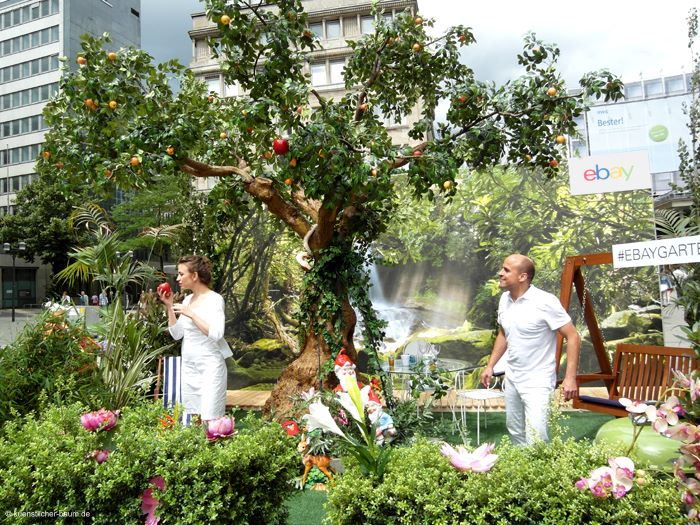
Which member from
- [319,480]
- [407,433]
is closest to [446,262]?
[407,433]

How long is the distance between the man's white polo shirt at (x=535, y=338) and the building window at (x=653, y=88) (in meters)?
47.4

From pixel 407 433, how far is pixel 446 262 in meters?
4.61

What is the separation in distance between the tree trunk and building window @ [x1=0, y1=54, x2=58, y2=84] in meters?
47.2

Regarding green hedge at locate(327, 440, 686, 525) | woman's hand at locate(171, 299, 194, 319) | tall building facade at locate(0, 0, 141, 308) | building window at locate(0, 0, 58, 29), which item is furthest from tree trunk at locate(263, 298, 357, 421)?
building window at locate(0, 0, 58, 29)

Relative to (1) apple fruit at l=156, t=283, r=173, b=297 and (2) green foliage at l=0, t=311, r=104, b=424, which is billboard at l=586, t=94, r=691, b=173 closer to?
(1) apple fruit at l=156, t=283, r=173, b=297

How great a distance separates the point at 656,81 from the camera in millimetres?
43031

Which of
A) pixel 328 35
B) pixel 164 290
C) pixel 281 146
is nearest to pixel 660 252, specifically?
pixel 281 146

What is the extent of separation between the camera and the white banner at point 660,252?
281 centimetres

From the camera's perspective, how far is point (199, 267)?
394 centimetres

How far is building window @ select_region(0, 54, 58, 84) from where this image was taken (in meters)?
43.2

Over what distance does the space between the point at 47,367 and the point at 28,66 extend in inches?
2043

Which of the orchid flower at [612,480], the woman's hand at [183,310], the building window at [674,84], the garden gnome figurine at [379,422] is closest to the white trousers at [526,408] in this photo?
the garden gnome figurine at [379,422]

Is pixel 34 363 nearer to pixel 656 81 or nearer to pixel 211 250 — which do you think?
pixel 211 250

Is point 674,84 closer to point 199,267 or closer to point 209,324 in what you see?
point 199,267
